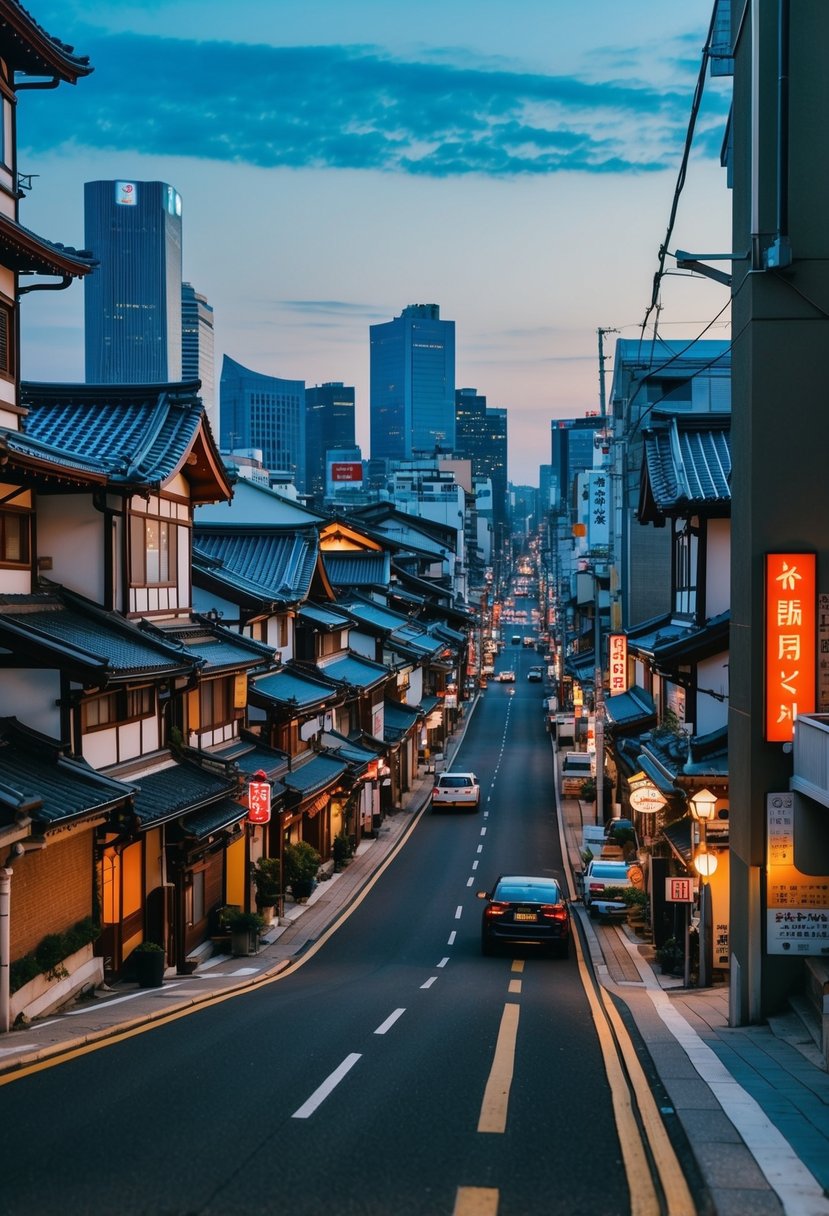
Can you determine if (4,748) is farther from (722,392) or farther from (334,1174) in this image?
(722,392)

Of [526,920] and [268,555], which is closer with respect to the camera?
[526,920]

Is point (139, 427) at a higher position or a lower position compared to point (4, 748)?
higher

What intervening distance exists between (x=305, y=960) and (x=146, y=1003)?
29.9 feet

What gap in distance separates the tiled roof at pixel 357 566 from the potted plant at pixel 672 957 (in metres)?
44.0

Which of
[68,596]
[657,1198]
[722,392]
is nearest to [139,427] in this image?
[68,596]

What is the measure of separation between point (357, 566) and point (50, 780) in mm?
51743

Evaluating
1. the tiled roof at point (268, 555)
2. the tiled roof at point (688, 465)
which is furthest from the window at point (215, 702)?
→ the tiled roof at point (688, 465)

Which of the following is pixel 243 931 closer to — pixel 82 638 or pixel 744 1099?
pixel 82 638

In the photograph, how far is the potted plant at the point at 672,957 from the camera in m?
24.1

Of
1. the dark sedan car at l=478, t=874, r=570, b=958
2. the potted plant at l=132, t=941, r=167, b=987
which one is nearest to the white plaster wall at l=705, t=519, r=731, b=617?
the dark sedan car at l=478, t=874, r=570, b=958

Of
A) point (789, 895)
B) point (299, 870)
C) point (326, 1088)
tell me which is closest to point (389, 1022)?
point (326, 1088)

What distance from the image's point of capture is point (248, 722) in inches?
1308

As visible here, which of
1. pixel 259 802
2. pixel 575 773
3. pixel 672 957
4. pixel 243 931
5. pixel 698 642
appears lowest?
pixel 575 773

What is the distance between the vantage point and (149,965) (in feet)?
67.3
